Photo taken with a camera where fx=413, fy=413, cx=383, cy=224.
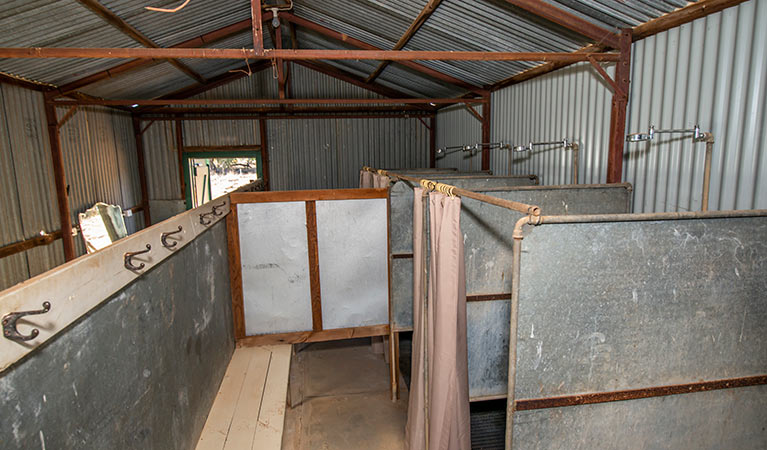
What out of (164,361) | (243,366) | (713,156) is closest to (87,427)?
(164,361)

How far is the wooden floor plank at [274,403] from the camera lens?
262cm

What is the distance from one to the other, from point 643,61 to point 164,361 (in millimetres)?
3921

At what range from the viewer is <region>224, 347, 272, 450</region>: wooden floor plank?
259 cm

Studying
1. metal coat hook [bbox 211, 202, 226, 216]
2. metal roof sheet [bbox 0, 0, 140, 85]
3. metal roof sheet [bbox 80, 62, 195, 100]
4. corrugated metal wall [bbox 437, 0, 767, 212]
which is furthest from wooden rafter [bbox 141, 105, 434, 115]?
metal coat hook [bbox 211, 202, 226, 216]

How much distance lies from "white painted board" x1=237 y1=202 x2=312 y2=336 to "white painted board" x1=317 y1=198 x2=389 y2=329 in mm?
177

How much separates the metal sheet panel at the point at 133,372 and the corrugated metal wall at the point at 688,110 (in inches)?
133

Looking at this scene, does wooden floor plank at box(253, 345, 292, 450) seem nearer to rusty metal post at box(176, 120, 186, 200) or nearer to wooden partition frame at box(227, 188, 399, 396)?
wooden partition frame at box(227, 188, 399, 396)

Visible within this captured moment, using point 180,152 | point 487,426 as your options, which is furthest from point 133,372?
point 180,152

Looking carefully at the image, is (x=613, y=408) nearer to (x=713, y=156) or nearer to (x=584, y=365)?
(x=584, y=365)

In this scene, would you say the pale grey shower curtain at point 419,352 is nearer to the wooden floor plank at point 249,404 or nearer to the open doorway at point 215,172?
the wooden floor plank at point 249,404

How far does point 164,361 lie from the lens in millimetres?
1974

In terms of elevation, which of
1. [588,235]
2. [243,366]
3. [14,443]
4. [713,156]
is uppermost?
[713,156]

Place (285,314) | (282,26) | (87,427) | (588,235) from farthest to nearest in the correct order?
1. (282,26)
2. (285,314)
3. (588,235)
4. (87,427)

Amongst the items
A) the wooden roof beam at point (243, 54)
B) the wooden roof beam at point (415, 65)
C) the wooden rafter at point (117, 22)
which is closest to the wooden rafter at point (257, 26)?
the wooden roof beam at point (243, 54)
